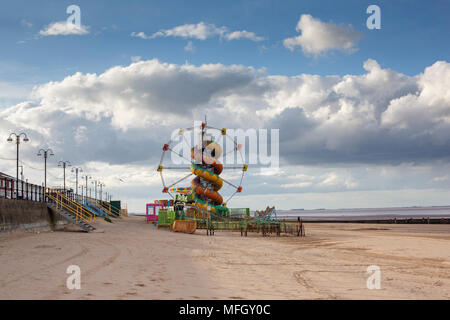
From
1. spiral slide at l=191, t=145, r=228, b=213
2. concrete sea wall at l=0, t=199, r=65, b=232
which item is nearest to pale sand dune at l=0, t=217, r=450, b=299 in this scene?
concrete sea wall at l=0, t=199, r=65, b=232

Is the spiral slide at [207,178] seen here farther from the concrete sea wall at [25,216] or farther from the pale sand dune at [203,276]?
the pale sand dune at [203,276]

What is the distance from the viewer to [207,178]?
40.8 m

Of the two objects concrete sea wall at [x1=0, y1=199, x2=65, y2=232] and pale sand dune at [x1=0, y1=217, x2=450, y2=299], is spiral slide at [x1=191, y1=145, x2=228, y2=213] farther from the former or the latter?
pale sand dune at [x1=0, y1=217, x2=450, y2=299]

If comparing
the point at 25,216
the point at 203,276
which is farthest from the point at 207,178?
the point at 203,276

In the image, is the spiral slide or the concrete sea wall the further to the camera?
the spiral slide

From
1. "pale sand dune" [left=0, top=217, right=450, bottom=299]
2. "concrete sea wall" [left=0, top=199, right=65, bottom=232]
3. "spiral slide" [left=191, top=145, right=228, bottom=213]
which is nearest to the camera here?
"pale sand dune" [left=0, top=217, right=450, bottom=299]

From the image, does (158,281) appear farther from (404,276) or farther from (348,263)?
(348,263)

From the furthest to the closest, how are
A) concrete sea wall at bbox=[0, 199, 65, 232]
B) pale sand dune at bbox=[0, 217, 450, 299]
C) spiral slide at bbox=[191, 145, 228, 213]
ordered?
spiral slide at bbox=[191, 145, 228, 213] < concrete sea wall at bbox=[0, 199, 65, 232] < pale sand dune at bbox=[0, 217, 450, 299]

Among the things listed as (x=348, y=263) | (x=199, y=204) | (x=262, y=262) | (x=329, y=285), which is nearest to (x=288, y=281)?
(x=329, y=285)

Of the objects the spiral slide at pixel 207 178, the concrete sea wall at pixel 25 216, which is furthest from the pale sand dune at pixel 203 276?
the spiral slide at pixel 207 178

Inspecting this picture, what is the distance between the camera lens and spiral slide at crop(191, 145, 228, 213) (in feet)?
133

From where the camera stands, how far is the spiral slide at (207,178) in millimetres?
40469

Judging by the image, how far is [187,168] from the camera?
137 ft
